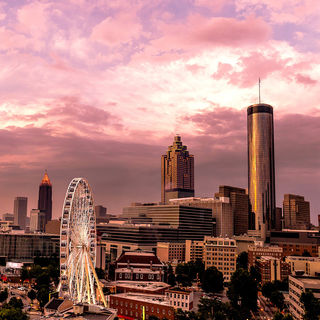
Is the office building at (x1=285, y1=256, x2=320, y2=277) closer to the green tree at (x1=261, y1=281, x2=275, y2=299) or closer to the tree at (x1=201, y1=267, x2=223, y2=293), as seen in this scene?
the green tree at (x1=261, y1=281, x2=275, y2=299)

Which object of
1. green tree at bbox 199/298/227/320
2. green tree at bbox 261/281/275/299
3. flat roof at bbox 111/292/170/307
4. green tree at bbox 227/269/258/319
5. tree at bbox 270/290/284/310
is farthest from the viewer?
green tree at bbox 261/281/275/299

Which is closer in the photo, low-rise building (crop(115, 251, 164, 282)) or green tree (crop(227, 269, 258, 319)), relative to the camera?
green tree (crop(227, 269, 258, 319))

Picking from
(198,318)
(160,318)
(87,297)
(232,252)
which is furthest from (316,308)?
(232,252)

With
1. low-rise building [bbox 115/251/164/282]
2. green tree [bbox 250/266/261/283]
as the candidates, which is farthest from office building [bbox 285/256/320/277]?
low-rise building [bbox 115/251/164/282]

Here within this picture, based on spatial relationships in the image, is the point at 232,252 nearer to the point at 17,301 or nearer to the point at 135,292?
the point at 135,292

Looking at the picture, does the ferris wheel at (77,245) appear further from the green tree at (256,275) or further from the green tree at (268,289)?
the green tree at (256,275)

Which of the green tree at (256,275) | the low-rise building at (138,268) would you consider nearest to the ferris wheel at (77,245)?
the low-rise building at (138,268)
